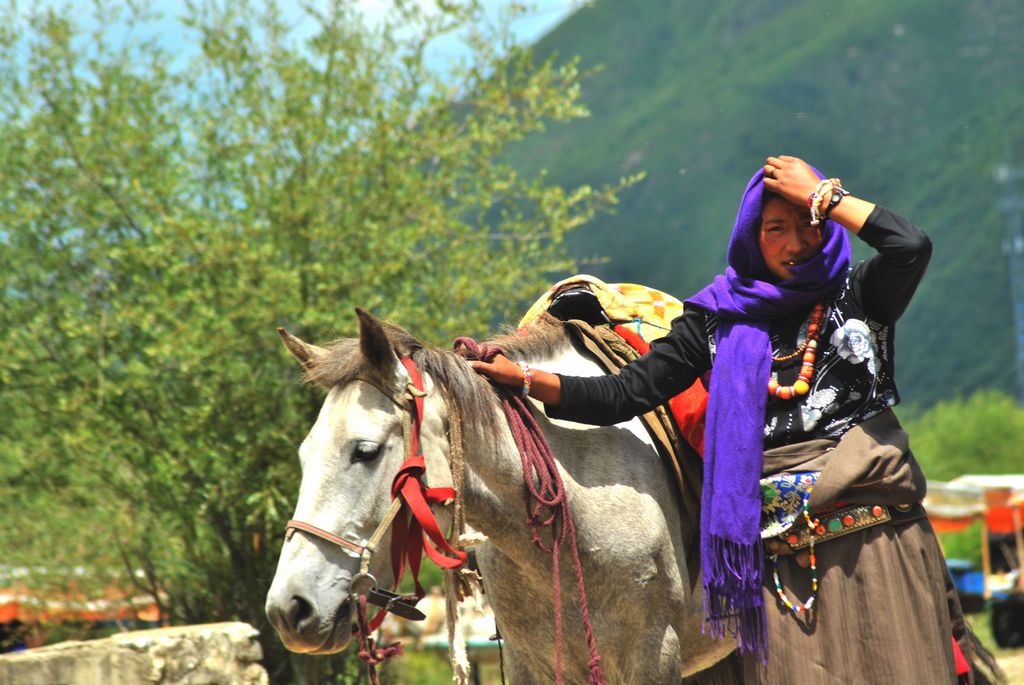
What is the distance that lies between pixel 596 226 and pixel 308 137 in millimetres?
66226

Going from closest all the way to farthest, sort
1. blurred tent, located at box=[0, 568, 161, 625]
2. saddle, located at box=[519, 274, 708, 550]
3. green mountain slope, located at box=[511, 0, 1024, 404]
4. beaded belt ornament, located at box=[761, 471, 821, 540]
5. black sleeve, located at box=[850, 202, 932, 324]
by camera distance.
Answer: black sleeve, located at box=[850, 202, 932, 324]
beaded belt ornament, located at box=[761, 471, 821, 540]
saddle, located at box=[519, 274, 708, 550]
blurred tent, located at box=[0, 568, 161, 625]
green mountain slope, located at box=[511, 0, 1024, 404]

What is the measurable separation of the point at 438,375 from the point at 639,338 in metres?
0.96

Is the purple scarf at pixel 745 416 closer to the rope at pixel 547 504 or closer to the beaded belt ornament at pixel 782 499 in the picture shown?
the beaded belt ornament at pixel 782 499

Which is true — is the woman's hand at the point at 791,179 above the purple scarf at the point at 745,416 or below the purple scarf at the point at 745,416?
above

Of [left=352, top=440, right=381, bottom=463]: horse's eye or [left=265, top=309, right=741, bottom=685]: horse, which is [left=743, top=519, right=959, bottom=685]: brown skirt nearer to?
[left=265, top=309, right=741, bottom=685]: horse

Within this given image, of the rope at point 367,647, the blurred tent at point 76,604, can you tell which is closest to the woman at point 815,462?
the rope at point 367,647

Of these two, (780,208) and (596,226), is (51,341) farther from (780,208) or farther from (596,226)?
(596,226)

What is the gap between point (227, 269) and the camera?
7059 millimetres

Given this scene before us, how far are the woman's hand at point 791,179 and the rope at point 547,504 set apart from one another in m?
0.91

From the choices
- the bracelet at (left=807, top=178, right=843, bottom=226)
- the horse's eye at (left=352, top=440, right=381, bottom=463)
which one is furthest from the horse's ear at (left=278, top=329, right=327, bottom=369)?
the bracelet at (left=807, top=178, right=843, bottom=226)

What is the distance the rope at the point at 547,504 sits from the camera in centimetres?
318

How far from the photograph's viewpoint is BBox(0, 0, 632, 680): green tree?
6.93m

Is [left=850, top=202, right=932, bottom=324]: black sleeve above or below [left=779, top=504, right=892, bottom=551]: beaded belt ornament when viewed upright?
above

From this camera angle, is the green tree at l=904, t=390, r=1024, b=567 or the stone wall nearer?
the stone wall
